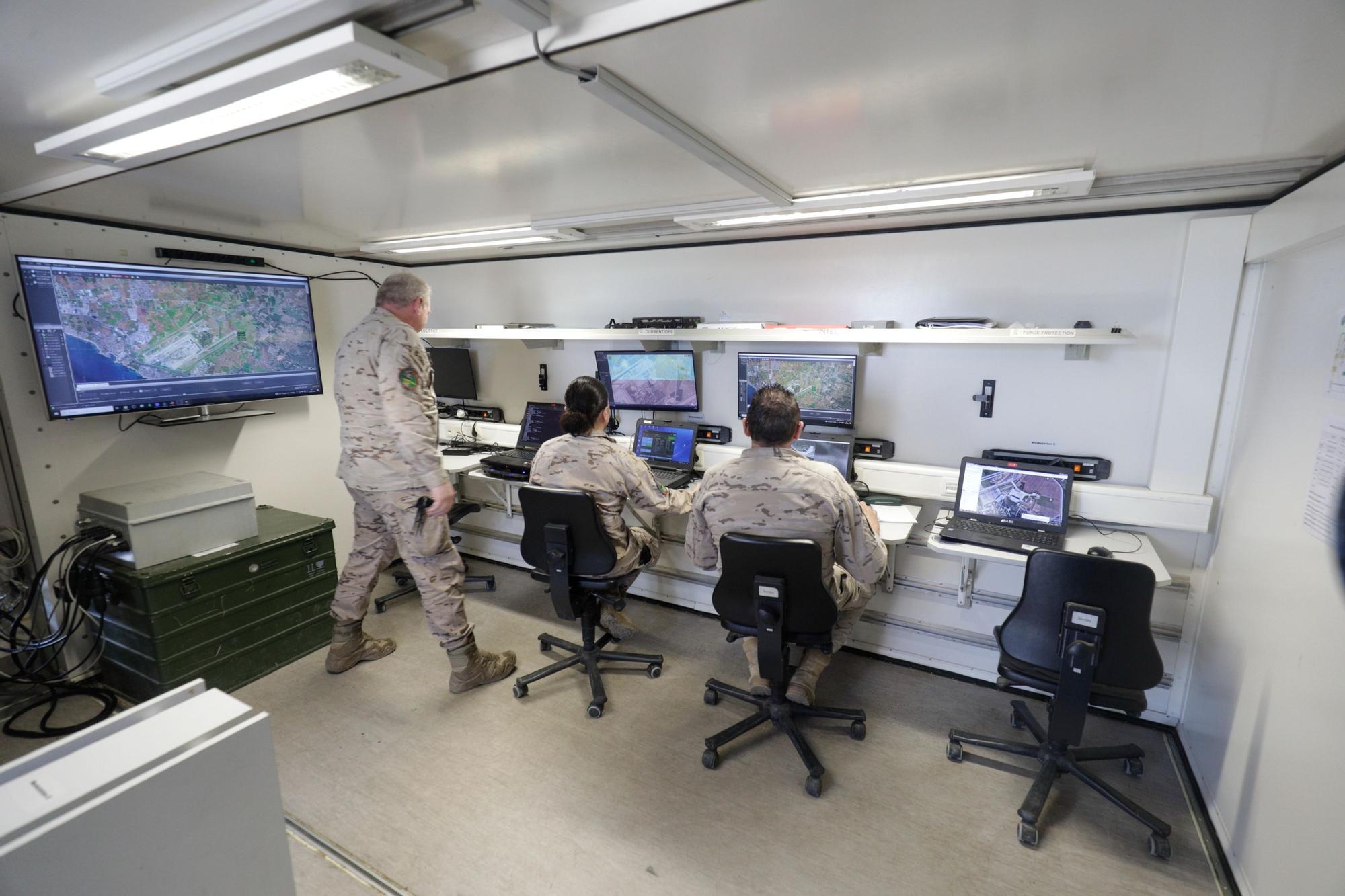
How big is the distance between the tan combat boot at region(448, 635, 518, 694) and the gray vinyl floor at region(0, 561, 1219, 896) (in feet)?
0.20

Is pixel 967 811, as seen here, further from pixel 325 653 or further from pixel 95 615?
pixel 95 615

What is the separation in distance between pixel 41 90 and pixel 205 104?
1.42ft

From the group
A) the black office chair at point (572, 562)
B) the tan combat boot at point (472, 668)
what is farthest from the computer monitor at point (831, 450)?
the tan combat boot at point (472, 668)

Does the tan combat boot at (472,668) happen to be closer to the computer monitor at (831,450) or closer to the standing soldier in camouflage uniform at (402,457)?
the standing soldier in camouflage uniform at (402,457)

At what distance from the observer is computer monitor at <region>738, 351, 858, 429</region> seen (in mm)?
2801

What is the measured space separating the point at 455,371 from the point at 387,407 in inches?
70.2

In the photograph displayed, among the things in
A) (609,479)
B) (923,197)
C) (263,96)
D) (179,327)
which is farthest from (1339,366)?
(179,327)

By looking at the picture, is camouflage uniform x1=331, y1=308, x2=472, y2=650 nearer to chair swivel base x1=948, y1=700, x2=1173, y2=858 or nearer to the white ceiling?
the white ceiling

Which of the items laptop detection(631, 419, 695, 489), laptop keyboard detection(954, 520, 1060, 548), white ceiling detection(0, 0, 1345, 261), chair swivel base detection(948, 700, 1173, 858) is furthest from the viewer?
laptop detection(631, 419, 695, 489)

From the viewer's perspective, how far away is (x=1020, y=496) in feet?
7.98

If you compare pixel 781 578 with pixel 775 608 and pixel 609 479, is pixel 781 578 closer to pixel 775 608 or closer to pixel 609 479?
pixel 775 608

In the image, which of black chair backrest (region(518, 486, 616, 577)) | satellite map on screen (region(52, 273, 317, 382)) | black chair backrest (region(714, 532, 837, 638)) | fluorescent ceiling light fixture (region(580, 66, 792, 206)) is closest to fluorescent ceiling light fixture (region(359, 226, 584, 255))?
satellite map on screen (region(52, 273, 317, 382))

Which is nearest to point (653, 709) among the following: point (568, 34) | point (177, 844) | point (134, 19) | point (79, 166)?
point (177, 844)

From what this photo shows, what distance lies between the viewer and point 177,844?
75 cm
